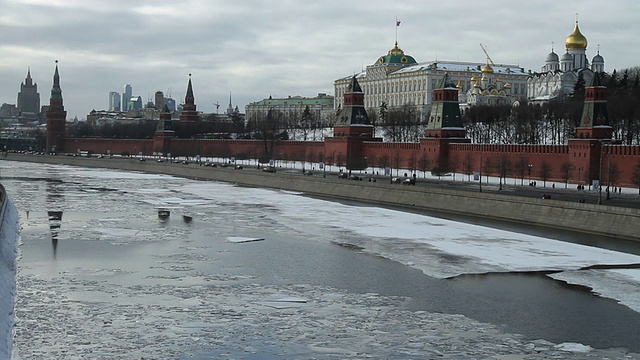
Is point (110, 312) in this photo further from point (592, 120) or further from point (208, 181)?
point (208, 181)

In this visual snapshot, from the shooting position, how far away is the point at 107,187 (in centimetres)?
4556

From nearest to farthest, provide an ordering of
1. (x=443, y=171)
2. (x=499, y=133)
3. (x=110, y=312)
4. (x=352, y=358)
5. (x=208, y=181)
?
(x=352, y=358) < (x=110, y=312) < (x=443, y=171) < (x=208, y=181) < (x=499, y=133)

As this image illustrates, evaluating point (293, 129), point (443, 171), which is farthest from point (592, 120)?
point (293, 129)

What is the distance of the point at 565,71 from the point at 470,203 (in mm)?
57885

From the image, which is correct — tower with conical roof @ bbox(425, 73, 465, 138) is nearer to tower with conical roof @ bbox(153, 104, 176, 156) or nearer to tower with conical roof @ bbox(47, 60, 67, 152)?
tower with conical roof @ bbox(153, 104, 176, 156)

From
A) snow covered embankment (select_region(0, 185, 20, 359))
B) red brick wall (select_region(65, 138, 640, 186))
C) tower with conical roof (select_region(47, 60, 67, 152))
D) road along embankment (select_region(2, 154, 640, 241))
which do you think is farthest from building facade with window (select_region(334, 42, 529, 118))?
snow covered embankment (select_region(0, 185, 20, 359))

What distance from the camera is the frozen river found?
12.7 meters

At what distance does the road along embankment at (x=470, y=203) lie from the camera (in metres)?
25.5

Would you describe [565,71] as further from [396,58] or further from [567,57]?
[396,58]

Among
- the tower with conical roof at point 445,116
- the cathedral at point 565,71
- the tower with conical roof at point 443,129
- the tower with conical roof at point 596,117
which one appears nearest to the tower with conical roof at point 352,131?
the tower with conical roof at point 443,129

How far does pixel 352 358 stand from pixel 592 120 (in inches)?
1229

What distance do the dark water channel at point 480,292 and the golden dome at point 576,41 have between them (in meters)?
62.9

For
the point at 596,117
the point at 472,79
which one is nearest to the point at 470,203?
the point at 596,117

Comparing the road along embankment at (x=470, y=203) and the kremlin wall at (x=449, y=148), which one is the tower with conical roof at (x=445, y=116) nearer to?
the kremlin wall at (x=449, y=148)
